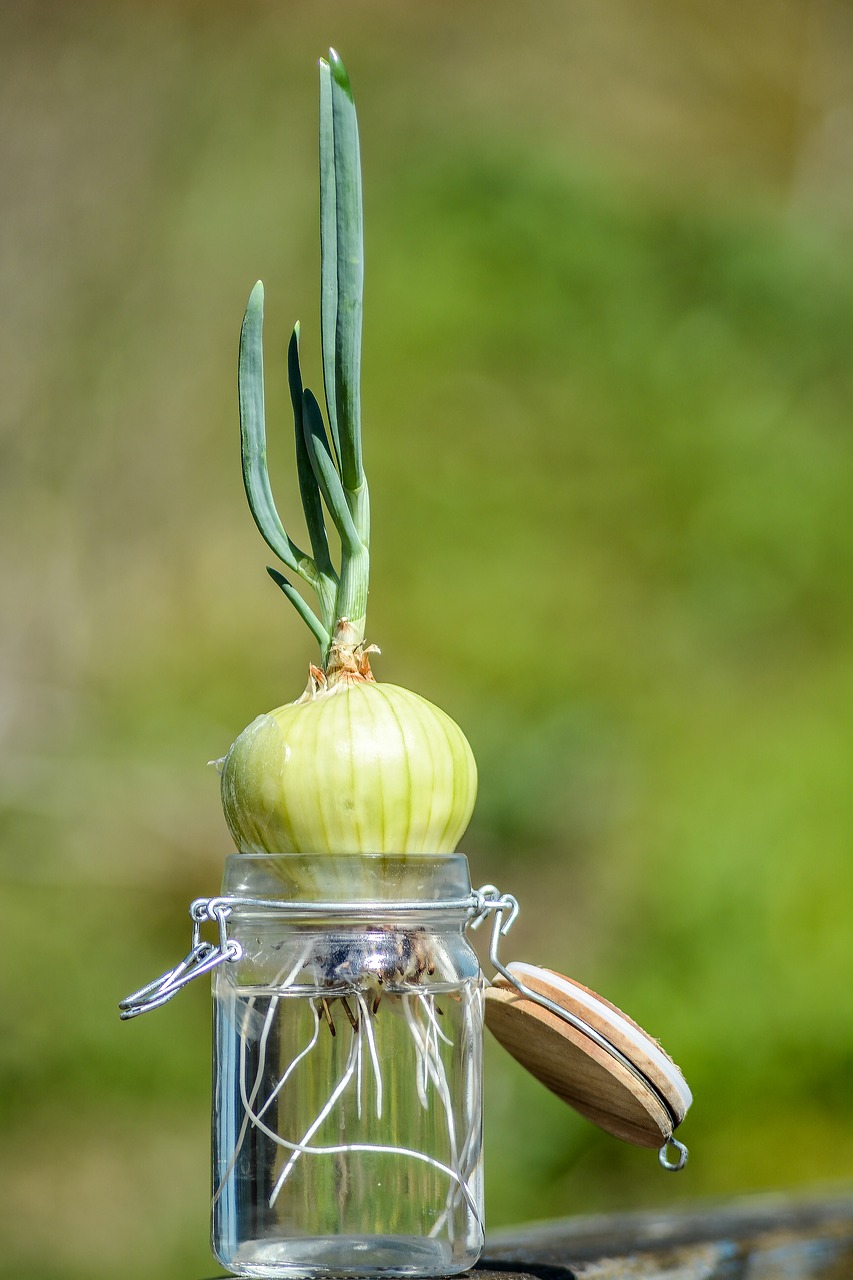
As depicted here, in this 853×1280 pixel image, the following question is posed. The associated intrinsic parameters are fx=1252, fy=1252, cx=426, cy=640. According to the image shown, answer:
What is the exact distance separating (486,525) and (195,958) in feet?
4.36

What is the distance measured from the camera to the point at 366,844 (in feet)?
1.37

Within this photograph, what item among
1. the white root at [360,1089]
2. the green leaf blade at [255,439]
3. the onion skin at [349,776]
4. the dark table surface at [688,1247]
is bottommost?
the dark table surface at [688,1247]

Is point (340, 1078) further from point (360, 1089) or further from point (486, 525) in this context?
point (486, 525)

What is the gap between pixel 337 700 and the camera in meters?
0.43

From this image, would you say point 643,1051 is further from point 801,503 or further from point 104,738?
point 801,503

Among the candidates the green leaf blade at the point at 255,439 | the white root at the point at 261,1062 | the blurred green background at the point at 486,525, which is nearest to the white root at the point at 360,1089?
the white root at the point at 261,1062

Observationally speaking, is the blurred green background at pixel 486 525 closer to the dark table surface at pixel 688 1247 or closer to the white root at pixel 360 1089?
Answer: the dark table surface at pixel 688 1247

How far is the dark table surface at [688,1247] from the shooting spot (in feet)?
1.76

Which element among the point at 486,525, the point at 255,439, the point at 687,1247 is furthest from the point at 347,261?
the point at 486,525

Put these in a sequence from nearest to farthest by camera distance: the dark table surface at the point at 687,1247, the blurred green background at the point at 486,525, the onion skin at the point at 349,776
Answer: the onion skin at the point at 349,776
the dark table surface at the point at 687,1247
the blurred green background at the point at 486,525

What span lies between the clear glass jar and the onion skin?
10 millimetres

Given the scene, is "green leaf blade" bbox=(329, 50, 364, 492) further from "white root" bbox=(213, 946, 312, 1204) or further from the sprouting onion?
"white root" bbox=(213, 946, 312, 1204)

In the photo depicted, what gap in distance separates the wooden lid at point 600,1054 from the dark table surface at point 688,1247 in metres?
0.08

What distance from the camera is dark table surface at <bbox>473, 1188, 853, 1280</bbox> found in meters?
0.54
